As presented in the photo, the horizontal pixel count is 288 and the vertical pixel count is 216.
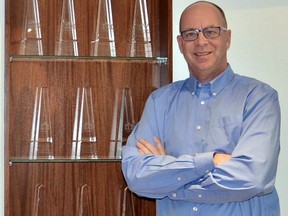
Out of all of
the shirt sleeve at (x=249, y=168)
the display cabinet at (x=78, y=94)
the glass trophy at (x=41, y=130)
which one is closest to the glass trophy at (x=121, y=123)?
the display cabinet at (x=78, y=94)

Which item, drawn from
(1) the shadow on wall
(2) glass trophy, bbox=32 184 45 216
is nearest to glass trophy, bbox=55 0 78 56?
(2) glass trophy, bbox=32 184 45 216

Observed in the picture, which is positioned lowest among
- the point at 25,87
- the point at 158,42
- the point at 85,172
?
the point at 85,172

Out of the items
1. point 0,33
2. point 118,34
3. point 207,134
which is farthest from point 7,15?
point 207,134

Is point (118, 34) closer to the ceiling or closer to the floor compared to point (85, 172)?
closer to the ceiling

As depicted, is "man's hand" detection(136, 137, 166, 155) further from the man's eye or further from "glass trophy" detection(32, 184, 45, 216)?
"glass trophy" detection(32, 184, 45, 216)

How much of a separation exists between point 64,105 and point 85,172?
1.10 ft

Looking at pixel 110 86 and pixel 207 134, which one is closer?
pixel 207 134

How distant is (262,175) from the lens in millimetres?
2115

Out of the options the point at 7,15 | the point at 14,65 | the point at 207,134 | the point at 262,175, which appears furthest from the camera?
the point at 14,65

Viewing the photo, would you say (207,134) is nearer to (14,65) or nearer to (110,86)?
(110,86)

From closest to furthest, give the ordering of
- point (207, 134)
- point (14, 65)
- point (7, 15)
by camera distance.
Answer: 1. point (207, 134)
2. point (7, 15)
3. point (14, 65)

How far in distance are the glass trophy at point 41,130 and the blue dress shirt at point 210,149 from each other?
1.72 ft

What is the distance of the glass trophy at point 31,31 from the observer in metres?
2.79

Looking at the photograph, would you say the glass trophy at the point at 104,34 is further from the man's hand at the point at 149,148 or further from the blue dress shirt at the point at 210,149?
the man's hand at the point at 149,148
